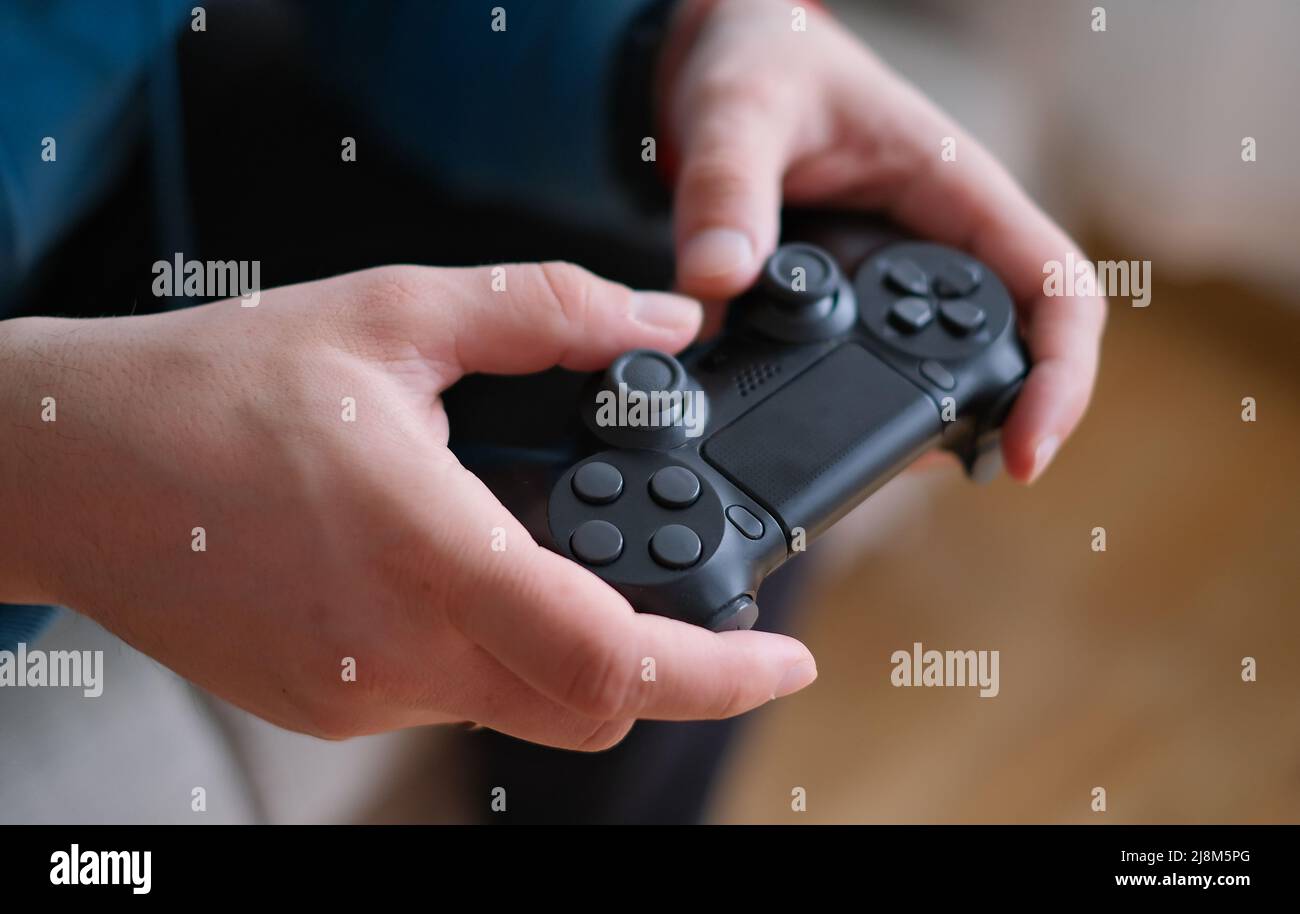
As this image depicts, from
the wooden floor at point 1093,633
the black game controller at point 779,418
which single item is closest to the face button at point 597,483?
the black game controller at point 779,418

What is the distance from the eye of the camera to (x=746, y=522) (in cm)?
52

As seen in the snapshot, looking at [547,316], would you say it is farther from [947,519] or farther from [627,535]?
[947,519]

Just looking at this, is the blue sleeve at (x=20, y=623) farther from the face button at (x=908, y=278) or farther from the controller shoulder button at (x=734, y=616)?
the face button at (x=908, y=278)

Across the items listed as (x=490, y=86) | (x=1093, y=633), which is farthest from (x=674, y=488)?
(x=1093, y=633)

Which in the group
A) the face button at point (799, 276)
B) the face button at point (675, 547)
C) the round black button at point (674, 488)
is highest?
the face button at point (799, 276)

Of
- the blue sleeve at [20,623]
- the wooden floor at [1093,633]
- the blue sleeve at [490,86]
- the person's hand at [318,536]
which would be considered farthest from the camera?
the wooden floor at [1093,633]

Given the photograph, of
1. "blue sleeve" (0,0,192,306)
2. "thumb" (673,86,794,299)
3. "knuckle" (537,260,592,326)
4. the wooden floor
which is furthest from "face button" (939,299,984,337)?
"blue sleeve" (0,0,192,306)

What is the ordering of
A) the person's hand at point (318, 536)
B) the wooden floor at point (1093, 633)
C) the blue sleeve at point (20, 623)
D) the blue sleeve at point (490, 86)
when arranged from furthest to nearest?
the wooden floor at point (1093, 633) < the blue sleeve at point (490, 86) < the blue sleeve at point (20, 623) < the person's hand at point (318, 536)

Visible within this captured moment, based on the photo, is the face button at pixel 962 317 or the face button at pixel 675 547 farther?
the face button at pixel 962 317

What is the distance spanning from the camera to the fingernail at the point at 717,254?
0.61 metres

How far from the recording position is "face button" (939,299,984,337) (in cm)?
63

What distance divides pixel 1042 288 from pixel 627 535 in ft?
1.09

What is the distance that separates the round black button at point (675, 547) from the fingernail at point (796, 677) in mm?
62
